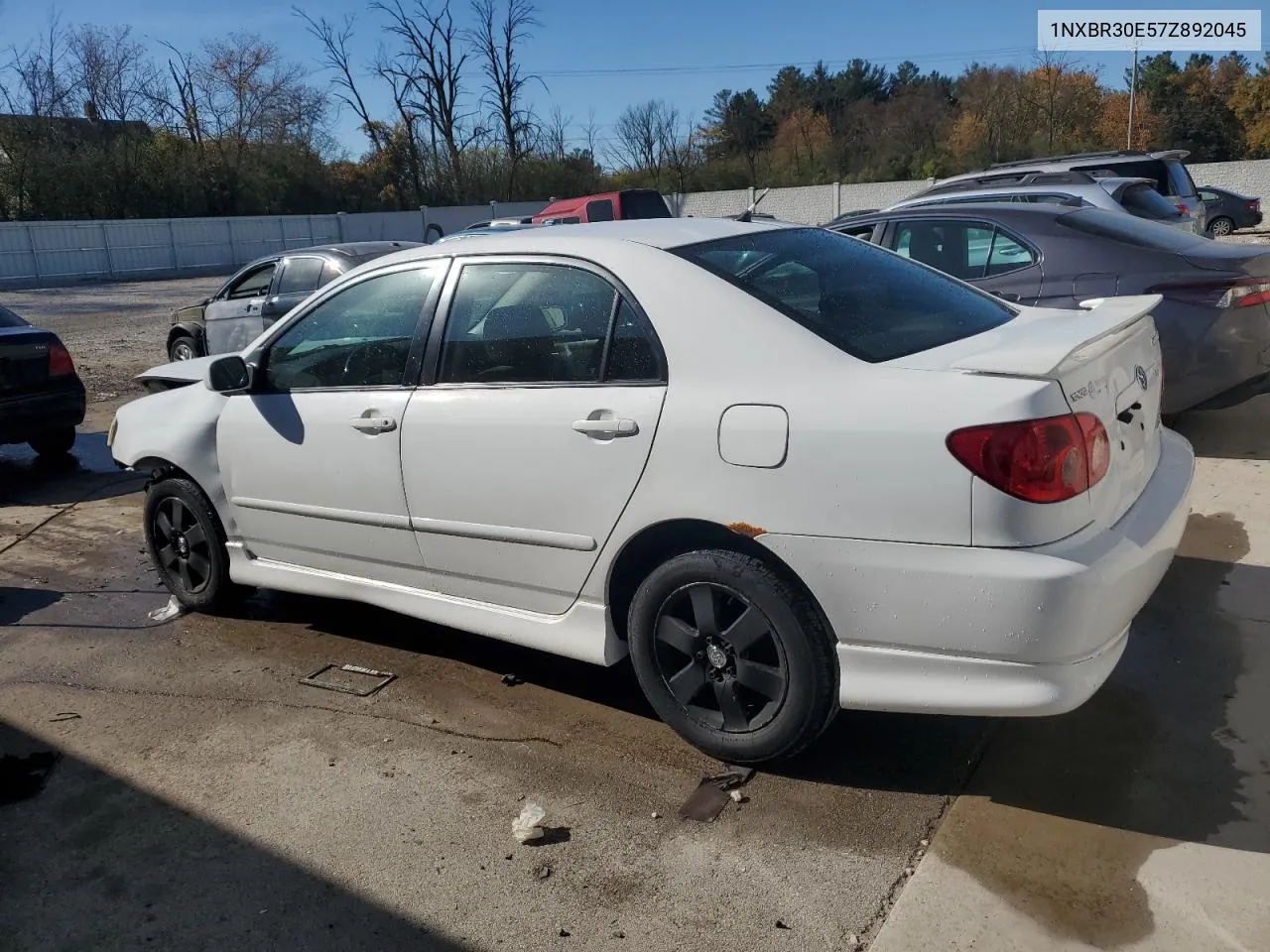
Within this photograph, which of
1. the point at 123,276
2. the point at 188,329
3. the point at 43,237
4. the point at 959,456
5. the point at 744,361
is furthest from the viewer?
the point at 123,276

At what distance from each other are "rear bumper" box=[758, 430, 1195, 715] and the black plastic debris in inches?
104

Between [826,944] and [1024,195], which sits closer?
[826,944]

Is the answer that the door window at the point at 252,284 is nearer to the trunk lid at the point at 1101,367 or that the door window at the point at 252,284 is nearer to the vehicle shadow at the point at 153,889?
the vehicle shadow at the point at 153,889

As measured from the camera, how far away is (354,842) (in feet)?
9.94

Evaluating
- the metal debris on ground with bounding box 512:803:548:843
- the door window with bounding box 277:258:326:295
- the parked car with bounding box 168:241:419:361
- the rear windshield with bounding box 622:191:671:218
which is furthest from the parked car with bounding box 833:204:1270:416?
the rear windshield with bounding box 622:191:671:218

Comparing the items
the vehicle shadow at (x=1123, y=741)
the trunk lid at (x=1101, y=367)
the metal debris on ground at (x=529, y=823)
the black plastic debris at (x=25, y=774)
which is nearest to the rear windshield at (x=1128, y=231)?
the vehicle shadow at (x=1123, y=741)

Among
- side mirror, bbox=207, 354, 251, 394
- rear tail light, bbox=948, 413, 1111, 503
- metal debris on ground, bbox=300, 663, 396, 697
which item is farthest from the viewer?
side mirror, bbox=207, 354, 251, 394

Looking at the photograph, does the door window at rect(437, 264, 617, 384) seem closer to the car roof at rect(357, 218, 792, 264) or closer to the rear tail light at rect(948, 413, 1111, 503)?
the car roof at rect(357, 218, 792, 264)

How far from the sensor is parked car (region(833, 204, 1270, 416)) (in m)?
→ 5.72

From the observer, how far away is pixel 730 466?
9.70ft

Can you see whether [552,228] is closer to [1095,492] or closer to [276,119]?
[1095,492]

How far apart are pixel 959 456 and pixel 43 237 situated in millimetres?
35796

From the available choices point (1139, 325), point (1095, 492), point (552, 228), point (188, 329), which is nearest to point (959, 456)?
point (1095, 492)

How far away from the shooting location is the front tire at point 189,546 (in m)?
4.72
